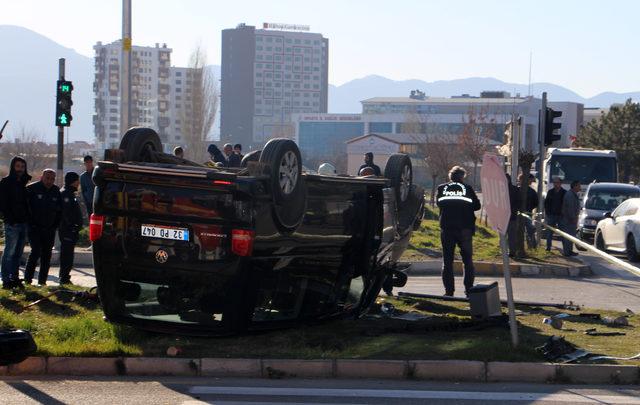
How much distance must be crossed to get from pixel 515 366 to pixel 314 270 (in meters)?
2.29

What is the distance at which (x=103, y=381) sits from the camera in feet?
27.2

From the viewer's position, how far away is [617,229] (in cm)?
2264

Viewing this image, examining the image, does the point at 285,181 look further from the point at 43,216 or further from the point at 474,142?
the point at 474,142

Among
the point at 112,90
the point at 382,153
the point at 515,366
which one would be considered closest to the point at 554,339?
the point at 515,366

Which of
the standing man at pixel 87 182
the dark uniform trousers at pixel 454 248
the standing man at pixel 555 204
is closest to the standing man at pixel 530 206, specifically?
the standing man at pixel 555 204

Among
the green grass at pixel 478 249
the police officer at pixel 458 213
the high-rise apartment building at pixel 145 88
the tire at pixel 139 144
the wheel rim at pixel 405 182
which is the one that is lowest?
the green grass at pixel 478 249

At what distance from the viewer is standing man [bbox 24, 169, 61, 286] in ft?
42.9

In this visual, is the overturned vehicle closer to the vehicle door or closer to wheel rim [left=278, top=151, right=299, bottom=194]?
wheel rim [left=278, top=151, right=299, bottom=194]

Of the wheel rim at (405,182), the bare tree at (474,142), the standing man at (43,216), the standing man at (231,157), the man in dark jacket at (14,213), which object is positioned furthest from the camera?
the bare tree at (474,142)

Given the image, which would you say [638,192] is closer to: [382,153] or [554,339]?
[554,339]

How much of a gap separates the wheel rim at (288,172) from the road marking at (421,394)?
1.94 metres

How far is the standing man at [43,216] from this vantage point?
42.9 feet

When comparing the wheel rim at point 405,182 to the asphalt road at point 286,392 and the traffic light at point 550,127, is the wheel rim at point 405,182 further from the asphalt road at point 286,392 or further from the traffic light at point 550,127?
the traffic light at point 550,127

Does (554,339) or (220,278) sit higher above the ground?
(220,278)
